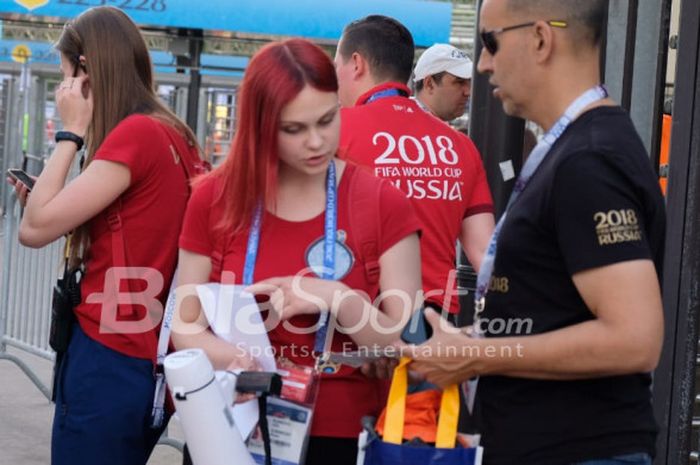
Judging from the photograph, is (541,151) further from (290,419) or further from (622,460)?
(290,419)

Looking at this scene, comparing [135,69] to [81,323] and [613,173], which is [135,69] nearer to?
[81,323]

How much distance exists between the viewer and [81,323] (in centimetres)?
395

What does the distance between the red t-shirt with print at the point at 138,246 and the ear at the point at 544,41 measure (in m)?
1.53

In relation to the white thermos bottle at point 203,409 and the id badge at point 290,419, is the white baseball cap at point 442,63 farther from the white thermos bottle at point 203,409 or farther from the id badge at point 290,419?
the white thermos bottle at point 203,409

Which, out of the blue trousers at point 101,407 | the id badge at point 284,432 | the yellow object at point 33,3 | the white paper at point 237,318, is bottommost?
the blue trousers at point 101,407

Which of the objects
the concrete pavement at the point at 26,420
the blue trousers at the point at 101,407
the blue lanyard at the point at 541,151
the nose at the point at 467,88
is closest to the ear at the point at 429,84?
the nose at the point at 467,88

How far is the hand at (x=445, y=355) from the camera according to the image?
2717 millimetres

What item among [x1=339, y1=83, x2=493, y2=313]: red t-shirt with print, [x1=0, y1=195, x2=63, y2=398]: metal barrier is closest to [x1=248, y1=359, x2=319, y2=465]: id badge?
[x1=339, y1=83, x2=493, y2=313]: red t-shirt with print

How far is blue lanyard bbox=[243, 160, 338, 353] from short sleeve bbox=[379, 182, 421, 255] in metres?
0.12

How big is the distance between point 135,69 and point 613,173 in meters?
1.98

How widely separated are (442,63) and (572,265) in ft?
→ 12.4

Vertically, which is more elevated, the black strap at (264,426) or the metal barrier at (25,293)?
the black strap at (264,426)

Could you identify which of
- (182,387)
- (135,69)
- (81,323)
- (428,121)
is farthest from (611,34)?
(182,387)

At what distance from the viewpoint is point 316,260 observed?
10.1ft
